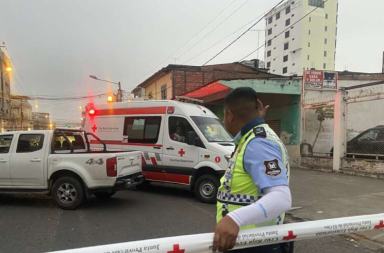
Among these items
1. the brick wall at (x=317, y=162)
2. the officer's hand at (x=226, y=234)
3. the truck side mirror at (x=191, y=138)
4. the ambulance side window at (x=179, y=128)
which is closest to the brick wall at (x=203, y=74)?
the brick wall at (x=317, y=162)

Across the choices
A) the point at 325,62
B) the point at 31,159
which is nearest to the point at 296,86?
the point at 31,159

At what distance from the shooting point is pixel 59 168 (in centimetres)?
642

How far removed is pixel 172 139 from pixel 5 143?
401cm

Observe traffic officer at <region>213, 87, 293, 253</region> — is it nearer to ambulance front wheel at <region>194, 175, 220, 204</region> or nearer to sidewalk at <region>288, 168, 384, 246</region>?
sidewalk at <region>288, 168, 384, 246</region>

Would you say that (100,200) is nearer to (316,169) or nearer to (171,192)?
(171,192)

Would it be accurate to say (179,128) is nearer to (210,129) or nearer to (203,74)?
(210,129)

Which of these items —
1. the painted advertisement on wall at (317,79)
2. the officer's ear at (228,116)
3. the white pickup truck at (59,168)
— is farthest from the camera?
the painted advertisement on wall at (317,79)

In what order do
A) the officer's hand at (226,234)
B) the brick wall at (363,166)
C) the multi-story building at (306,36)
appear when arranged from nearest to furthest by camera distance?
the officer's hand at (226,234), the brick wall at (363,166), the multi-story building at (306,36)

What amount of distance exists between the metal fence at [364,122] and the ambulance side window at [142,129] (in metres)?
7.85

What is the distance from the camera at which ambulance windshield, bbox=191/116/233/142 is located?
7531mm

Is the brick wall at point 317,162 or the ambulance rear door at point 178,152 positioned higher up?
the ambulance rear door at point 178,152

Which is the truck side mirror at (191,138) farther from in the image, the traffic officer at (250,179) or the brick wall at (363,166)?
the brick wall at (363,166)

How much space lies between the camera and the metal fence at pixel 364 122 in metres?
10.9

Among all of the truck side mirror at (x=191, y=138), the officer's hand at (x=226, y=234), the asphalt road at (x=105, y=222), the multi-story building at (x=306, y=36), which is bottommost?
the asphalt road at (x=105, y=222)
